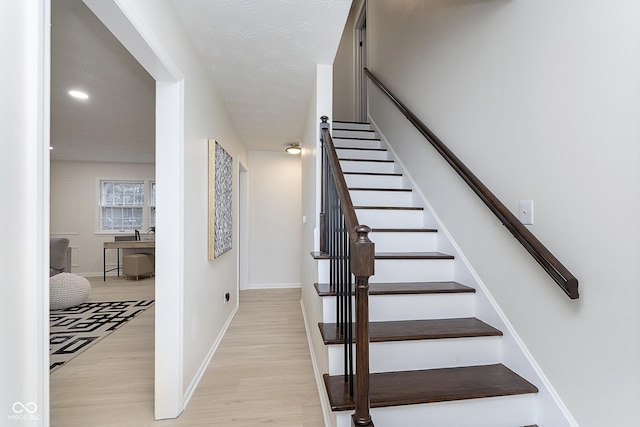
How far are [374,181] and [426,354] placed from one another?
171cm

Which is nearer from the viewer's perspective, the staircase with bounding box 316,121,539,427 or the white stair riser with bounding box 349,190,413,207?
the staircase with bounding box 316,121,539,427

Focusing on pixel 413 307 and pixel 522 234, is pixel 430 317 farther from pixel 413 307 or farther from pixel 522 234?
pixel 522 234

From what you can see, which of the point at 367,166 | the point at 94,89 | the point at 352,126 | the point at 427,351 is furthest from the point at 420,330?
the point at 94,89

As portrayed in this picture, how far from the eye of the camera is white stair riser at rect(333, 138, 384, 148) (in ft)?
11.3

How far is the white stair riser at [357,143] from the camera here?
11.3 feet

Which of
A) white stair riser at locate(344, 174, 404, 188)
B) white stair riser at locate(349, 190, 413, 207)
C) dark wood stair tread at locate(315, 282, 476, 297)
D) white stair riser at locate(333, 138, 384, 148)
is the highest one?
white stair riser at locate(333, 138, 384, 148)

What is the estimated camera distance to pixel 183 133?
1771 mm

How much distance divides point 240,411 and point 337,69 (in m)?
5.72

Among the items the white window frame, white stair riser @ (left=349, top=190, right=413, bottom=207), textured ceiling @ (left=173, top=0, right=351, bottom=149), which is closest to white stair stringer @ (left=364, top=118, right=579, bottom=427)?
white stair riser @ (left=349, top=190, right=413, bottom=207)

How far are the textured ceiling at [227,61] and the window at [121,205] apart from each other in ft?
8.17

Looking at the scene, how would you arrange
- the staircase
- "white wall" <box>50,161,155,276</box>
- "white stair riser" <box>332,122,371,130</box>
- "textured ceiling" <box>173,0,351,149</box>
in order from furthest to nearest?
"white wall" <box>50,161,155,276</box> → "white stair riser" <box>332,122,371,130</box> → "textured ceiling" <box>173,0,351,149</box> → the staircase

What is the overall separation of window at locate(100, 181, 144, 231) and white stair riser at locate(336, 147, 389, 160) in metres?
5.14
